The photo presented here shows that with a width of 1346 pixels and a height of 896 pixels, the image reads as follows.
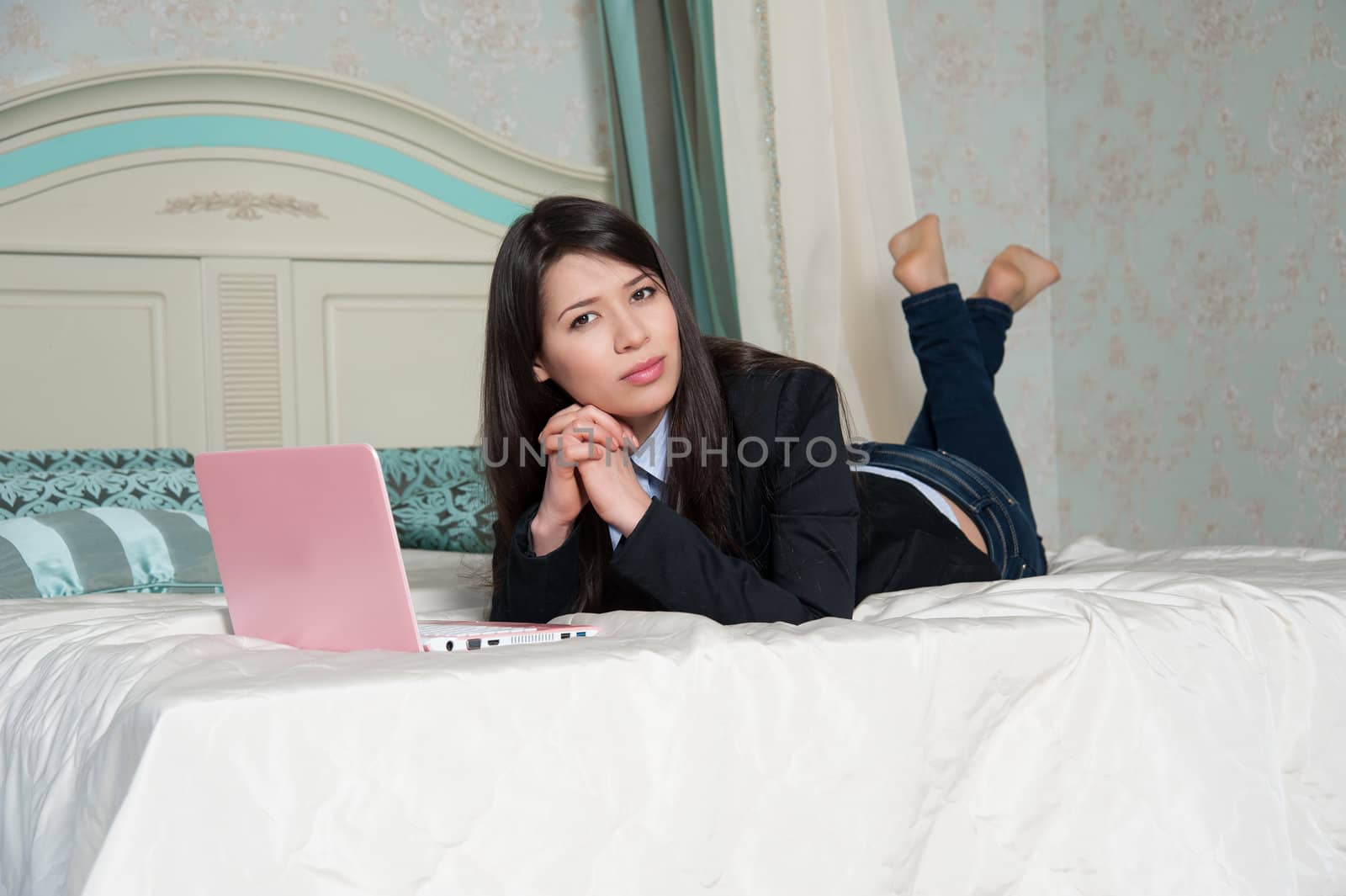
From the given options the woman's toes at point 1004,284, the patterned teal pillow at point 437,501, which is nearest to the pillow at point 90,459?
the patterned teal pillow at point 437,501

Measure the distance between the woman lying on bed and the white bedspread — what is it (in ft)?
0.45

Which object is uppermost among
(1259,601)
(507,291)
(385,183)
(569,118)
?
(569,118)

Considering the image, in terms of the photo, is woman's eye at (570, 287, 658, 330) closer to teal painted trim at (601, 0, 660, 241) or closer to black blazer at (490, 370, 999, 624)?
black blazer at (490, 370, 999, 624)

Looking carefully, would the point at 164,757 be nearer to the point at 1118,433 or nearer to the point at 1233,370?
the point at 1233,370

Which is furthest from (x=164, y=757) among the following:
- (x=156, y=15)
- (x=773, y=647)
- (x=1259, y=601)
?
(x=156, y=15)

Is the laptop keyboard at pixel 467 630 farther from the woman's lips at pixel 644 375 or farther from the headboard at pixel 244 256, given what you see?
the headboard at pixel 244 256

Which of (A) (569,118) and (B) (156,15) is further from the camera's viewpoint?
(A) (569,118)

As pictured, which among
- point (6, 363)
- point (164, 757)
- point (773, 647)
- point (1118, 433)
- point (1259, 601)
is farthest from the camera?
point (1118, 433)

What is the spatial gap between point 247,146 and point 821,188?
128 cm

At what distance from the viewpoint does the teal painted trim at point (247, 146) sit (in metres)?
2.47

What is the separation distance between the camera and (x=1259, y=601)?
1170 millimetres

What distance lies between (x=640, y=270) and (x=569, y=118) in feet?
5.79

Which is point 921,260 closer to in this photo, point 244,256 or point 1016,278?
point 1016,278

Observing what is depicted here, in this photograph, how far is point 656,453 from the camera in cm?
141
